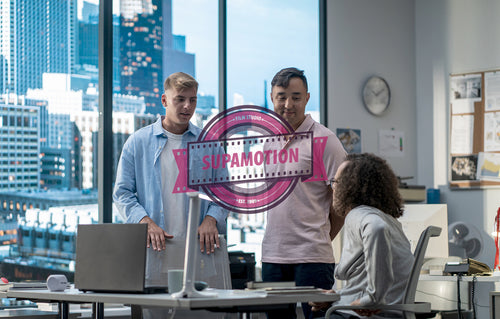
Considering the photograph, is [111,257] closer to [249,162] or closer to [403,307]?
[249,162]

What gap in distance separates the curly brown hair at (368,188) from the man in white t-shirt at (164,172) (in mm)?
546

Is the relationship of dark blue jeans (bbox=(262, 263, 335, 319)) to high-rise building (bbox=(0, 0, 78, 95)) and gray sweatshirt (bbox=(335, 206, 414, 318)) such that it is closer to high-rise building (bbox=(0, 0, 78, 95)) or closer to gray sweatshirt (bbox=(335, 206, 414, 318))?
gray sweatshirt (bbox=(335, 206, 414, 318))

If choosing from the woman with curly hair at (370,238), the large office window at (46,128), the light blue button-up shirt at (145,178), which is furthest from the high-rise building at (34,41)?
the woman with curly hair at (370,238)

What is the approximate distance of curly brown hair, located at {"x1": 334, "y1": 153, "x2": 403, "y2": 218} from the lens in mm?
2551

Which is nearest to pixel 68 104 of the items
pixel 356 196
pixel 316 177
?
pixel 316 177

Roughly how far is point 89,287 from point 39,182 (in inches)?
105

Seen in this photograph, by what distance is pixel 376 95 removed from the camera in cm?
663

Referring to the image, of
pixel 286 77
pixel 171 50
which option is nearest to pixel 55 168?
pixel 171 50

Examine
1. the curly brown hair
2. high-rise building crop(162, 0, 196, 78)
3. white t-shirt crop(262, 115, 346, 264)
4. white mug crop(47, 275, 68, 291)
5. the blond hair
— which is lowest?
white mug crop(47, 275, 68, 291)

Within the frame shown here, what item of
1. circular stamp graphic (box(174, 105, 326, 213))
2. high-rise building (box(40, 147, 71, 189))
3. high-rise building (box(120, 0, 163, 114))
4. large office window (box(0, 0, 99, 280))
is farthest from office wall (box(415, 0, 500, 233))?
circular stamp graphic (box(174, 105, 326, 213))

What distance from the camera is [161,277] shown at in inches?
109

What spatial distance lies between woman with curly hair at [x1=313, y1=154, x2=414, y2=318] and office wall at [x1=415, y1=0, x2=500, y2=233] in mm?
3905

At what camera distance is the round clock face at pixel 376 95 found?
6562 mm

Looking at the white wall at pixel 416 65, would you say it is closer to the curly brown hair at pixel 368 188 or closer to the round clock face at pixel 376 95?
the round clock face at pixel 376 95
